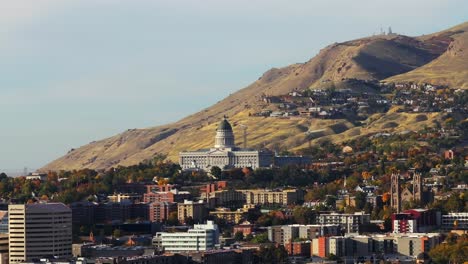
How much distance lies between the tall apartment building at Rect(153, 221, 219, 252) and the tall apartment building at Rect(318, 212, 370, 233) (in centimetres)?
1221

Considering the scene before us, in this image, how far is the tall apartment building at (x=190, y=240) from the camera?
14162cm

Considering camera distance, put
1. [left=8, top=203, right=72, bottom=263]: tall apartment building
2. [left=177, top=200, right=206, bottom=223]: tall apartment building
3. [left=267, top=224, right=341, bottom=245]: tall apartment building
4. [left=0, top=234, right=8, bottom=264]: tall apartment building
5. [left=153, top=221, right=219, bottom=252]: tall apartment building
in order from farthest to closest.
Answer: [left=177, top=200, right=206, bottom=223]: tall apartment building, [left=267, top=224, right=341, bottom=245]: tall apartment building, [left=153, top=221, right=219, bottom=252]: tall apartment building, [left=0, top=234, right=8, bottom=264]: tall apartment building, [left=8, top=203, right=72, bottom=263]: tall apartment building

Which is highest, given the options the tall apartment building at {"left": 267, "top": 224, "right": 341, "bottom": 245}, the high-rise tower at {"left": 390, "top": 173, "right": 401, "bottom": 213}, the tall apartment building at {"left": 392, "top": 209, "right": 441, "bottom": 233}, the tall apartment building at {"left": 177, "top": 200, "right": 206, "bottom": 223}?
the high-rise tower at {"left": 390, "top": 173, "right": 401, "bottom": 213}

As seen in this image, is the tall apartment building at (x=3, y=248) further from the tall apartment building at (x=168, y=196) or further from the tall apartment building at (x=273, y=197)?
the tall apartment building at (x=273, y=197)

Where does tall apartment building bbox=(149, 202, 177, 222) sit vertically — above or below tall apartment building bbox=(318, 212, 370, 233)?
above

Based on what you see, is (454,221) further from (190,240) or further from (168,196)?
(168,196)

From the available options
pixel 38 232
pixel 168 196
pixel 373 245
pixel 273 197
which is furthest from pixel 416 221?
pixel 38 232

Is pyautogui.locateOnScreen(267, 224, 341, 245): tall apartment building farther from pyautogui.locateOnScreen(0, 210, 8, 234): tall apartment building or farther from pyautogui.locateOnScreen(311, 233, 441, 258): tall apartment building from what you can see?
pyautogui.locateOnScreen(0, 210, 8, 234): tall apartment building

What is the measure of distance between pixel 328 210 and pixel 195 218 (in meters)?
11.3

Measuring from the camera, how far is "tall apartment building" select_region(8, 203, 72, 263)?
135m

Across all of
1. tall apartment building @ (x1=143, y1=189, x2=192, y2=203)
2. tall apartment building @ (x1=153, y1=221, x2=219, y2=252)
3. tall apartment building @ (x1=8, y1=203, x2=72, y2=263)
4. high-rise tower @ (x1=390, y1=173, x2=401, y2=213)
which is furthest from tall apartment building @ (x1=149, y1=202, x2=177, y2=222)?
tall apartment building @ (x1=8, y1=203, x2=72, y2=263)

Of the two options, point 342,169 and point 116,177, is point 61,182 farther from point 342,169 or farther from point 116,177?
point 342,169

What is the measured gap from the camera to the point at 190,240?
143 metres

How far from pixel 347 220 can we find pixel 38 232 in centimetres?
2963
